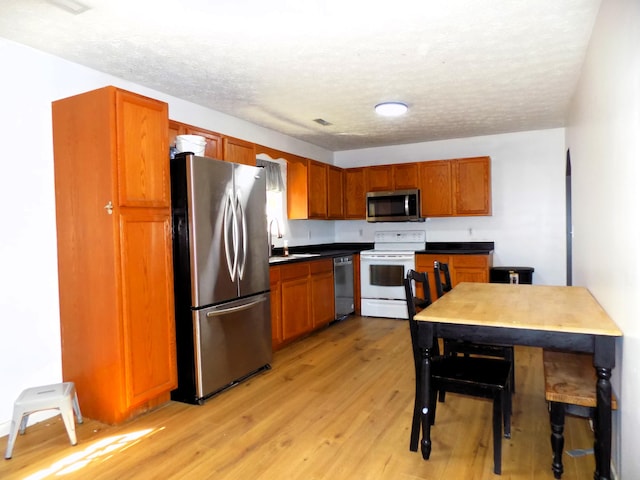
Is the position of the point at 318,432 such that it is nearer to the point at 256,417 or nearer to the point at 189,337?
the point at 256,417

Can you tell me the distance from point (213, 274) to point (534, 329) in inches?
83.0

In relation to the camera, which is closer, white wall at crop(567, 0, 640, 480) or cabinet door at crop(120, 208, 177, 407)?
white wall at crop(567, 0, 640, 480)

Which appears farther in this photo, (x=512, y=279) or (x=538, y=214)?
(x=538, y=214)

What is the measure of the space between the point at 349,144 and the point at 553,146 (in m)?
2.59

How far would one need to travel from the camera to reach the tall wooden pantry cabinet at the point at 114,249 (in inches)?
102

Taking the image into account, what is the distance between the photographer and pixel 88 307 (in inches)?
106

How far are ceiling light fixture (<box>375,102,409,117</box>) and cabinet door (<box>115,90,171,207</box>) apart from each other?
1.99 metres

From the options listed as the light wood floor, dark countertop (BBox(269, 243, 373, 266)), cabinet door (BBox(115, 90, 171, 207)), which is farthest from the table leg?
dark countertop (BBox(269, 243, 373, 266))

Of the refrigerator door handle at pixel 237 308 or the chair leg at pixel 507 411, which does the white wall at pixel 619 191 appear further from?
the refrigerator door handle at pixel 237 308

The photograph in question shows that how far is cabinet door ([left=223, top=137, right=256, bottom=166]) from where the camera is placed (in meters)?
3.98

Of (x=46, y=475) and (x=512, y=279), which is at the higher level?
(x=512, y=279)

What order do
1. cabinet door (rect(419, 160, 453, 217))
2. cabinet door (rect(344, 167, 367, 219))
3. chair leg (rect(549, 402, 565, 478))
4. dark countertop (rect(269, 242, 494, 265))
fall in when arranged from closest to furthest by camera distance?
chair leg (rect(549, 402, 565, 478)) < dark countertop (rect(269, 242, 494, 265)) < cabinet door (rect(419, 160, 453, 217)) < cabinet door (rect(344, 167, 367, 219))

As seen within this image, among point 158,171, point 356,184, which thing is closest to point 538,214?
point 356,184

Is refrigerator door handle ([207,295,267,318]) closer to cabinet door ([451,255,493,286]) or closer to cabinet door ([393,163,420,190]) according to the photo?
cabinet door ([451,255,493,286])
